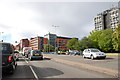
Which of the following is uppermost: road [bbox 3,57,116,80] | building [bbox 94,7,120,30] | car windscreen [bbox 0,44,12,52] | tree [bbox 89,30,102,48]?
building [bbox 94,7,120,30]

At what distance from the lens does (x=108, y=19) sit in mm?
95688

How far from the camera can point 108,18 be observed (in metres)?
95.6

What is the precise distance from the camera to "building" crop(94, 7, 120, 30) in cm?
8645

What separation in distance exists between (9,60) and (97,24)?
10564 centimetres

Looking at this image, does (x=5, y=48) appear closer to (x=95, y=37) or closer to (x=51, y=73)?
(x=51, y=73)

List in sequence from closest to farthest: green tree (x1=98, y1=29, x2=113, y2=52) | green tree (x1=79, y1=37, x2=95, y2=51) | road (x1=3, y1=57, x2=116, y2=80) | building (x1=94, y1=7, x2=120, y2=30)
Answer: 1. road (x1=3, y1=57, x2=116, y2=80)
2. green tree (x1=98, y1=29, x2=113, y2=52)
3. green tree (x1=79, y1=37, x2=95, y2=51)
4. building (x1=94, y1=7, x2=120, y2=30)

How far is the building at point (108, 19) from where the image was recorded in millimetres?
86450

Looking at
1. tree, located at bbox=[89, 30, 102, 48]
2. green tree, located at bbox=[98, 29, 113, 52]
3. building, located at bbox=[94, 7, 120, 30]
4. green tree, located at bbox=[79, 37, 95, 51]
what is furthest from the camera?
building, located at bbox=[94, 7, 120, 30]

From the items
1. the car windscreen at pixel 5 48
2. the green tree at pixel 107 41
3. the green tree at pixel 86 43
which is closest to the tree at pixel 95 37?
the green tree at pixel 86 43

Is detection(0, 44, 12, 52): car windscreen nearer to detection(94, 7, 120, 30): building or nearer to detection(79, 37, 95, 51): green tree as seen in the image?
detection(79, 37, 95, 51): green tree

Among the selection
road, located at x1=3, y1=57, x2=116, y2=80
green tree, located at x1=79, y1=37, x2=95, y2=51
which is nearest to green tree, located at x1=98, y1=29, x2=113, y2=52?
green tree, located at x1=79, y1=37, x2=95, y2=51

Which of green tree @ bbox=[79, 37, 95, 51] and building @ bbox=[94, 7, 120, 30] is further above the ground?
building @ bbox=[94, 7, 120, 30]

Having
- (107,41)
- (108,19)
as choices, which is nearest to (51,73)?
(107,41)

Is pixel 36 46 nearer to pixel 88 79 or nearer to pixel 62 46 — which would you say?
pixel 62 46
